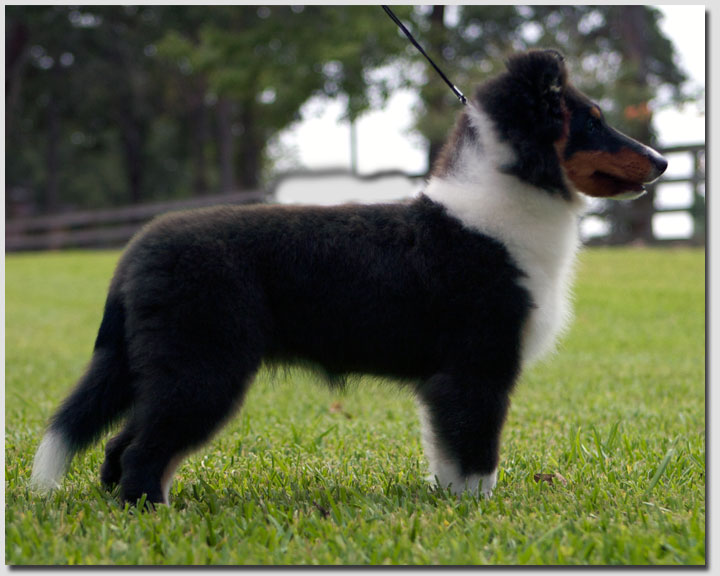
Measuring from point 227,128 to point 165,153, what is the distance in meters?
13.6

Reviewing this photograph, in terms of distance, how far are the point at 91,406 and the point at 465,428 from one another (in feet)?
4.84

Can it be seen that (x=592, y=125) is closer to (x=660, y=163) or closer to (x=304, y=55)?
(x=660, y=163)

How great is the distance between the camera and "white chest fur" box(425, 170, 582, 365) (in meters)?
3.00

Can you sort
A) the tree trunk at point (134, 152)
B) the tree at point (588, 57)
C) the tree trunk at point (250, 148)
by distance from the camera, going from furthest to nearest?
1. the tree trunk at point (134, 152)
2. the tree trunk at point (250, 148)
3. the tree at point (588, 57)

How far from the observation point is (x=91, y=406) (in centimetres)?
294

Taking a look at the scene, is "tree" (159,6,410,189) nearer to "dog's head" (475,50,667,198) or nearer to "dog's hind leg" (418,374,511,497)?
"dog's head" (475,50,667,198)

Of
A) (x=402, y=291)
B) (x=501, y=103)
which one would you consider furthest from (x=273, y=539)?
(x=501, y=103)

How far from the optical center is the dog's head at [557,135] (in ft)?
9.74

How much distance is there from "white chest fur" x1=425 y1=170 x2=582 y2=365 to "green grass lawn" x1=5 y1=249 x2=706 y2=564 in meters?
0.65

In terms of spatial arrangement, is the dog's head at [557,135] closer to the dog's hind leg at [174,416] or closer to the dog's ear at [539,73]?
the dog's ear at [539,73]

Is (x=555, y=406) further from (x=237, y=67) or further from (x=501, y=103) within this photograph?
(x=237, y=67)

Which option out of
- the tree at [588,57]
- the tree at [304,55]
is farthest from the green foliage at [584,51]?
the tree at [304,55]

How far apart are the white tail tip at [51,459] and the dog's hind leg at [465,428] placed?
144 cm

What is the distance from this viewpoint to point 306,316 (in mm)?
2924
